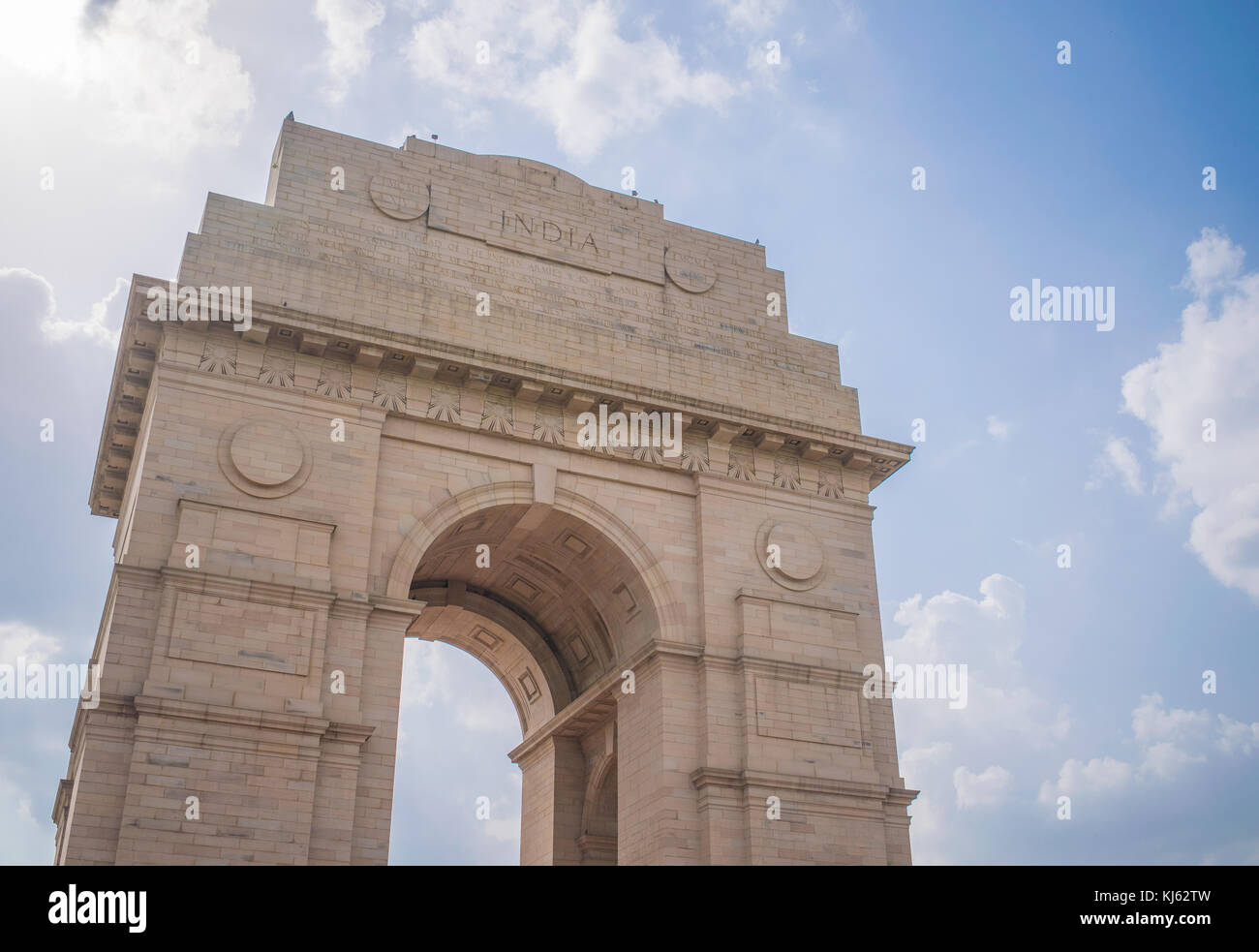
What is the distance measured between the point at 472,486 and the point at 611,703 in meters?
6.17

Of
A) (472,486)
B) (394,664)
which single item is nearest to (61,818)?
(394,664)

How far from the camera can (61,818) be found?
2258 centimetres

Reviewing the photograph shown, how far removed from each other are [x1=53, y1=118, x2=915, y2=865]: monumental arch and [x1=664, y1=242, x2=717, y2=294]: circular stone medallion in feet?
0.39

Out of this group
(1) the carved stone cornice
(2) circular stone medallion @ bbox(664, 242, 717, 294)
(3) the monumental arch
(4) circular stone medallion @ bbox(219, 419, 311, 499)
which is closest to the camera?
(3) the monumental arch

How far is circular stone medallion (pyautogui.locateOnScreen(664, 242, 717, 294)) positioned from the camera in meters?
29.5

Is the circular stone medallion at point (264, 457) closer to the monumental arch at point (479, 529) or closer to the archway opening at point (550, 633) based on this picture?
the monumental arch at point (479, 529)

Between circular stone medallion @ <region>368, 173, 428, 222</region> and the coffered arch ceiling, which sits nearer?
the coffered arch ceiling

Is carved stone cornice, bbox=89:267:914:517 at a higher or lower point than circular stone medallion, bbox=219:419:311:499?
higher

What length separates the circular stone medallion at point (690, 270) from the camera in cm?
2955

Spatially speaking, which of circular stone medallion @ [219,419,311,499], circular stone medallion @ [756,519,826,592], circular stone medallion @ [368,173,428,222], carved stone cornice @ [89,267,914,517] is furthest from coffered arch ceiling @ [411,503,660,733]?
circular stone medallion @ [368,173,428,222]

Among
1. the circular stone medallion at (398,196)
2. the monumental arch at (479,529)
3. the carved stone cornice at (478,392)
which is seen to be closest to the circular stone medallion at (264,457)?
the monumental arch at (479,529)

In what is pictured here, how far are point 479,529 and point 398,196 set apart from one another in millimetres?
7670

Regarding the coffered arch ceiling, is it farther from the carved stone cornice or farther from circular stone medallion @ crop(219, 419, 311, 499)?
circular stone medallion @ crop(219, 419, 311, 499)
